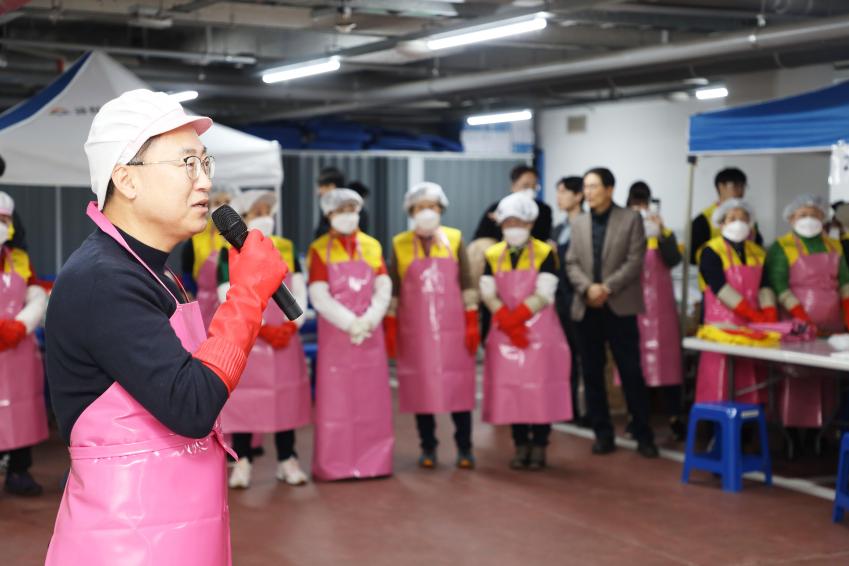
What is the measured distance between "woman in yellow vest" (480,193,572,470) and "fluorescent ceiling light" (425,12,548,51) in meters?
0.94

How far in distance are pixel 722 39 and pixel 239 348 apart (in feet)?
18.3

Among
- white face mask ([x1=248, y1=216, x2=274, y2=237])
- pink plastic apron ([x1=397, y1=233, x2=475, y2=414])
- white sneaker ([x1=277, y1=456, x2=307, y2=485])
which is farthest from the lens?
pink plastic apron ([x1=397, y1=233, x2=475, y2=414])

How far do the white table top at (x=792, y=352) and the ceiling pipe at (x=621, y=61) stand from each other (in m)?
1.72

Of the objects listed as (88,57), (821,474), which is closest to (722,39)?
(821,474)

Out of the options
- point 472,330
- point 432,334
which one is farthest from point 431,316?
point 472,330

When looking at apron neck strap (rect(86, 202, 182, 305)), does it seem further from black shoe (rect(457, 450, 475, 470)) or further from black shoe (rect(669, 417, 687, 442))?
black shoe (rect(669, 417, 687, 442))

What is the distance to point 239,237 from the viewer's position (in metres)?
2.16

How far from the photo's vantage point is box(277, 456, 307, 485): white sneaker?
591cm

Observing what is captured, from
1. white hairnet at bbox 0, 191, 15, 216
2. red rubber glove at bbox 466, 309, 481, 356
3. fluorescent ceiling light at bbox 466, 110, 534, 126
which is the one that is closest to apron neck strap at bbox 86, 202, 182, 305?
white hairnet at bbox 0, 191, 15, 216

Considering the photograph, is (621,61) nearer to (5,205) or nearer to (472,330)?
(472,330)

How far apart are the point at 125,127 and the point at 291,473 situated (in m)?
4.20

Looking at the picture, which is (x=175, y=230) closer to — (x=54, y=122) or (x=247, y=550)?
(x=247, y=550)

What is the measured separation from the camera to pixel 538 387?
612 centimetres

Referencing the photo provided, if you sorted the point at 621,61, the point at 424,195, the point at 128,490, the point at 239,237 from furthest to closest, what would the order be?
the point at 621,61
the point at 424,195
the point at 239,237
the point at 128,490
